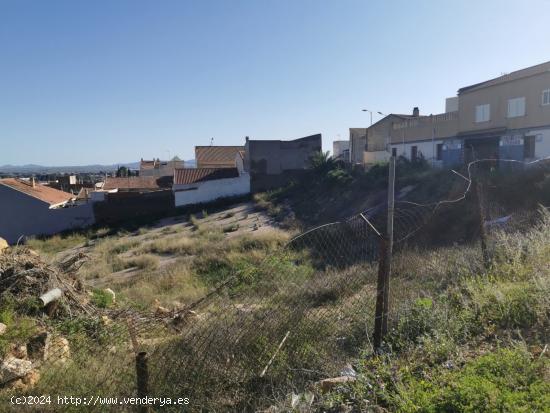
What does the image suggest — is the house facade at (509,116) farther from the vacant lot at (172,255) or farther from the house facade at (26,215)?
the house facade at (26,215)

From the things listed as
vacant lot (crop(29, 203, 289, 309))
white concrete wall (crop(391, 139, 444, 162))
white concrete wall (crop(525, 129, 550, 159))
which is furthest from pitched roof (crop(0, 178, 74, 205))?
white concrete wall (crop(525, 129, 550, 159))

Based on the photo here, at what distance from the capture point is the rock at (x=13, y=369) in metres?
3.89

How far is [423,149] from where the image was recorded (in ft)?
108

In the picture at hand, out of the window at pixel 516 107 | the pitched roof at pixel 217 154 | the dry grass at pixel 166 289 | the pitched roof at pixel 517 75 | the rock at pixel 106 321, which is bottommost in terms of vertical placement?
the dry grass at pixel 166 289

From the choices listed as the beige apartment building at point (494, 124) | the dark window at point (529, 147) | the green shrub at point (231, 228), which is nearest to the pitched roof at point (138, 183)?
the green shrub at point (231, 228)

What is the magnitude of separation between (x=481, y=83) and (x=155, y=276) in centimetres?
2419

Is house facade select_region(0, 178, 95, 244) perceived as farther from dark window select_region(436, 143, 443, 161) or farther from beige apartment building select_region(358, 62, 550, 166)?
dark window select_region(436, 143, 443, 161)

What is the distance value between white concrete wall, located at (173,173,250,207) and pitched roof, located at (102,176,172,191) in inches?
391

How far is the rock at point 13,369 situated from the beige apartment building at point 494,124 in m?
19.3

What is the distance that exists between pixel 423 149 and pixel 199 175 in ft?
59.9

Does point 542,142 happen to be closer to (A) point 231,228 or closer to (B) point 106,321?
(A) point 231,228

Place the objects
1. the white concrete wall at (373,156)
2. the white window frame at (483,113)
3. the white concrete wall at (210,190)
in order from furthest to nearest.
Answer: the white concrete wall at (373,156) < the white concrete wall at (210,190) < the white window frame at (483,113)

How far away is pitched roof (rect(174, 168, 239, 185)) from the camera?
3475 cm

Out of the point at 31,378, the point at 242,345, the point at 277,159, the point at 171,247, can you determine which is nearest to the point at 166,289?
the point at 31,378
